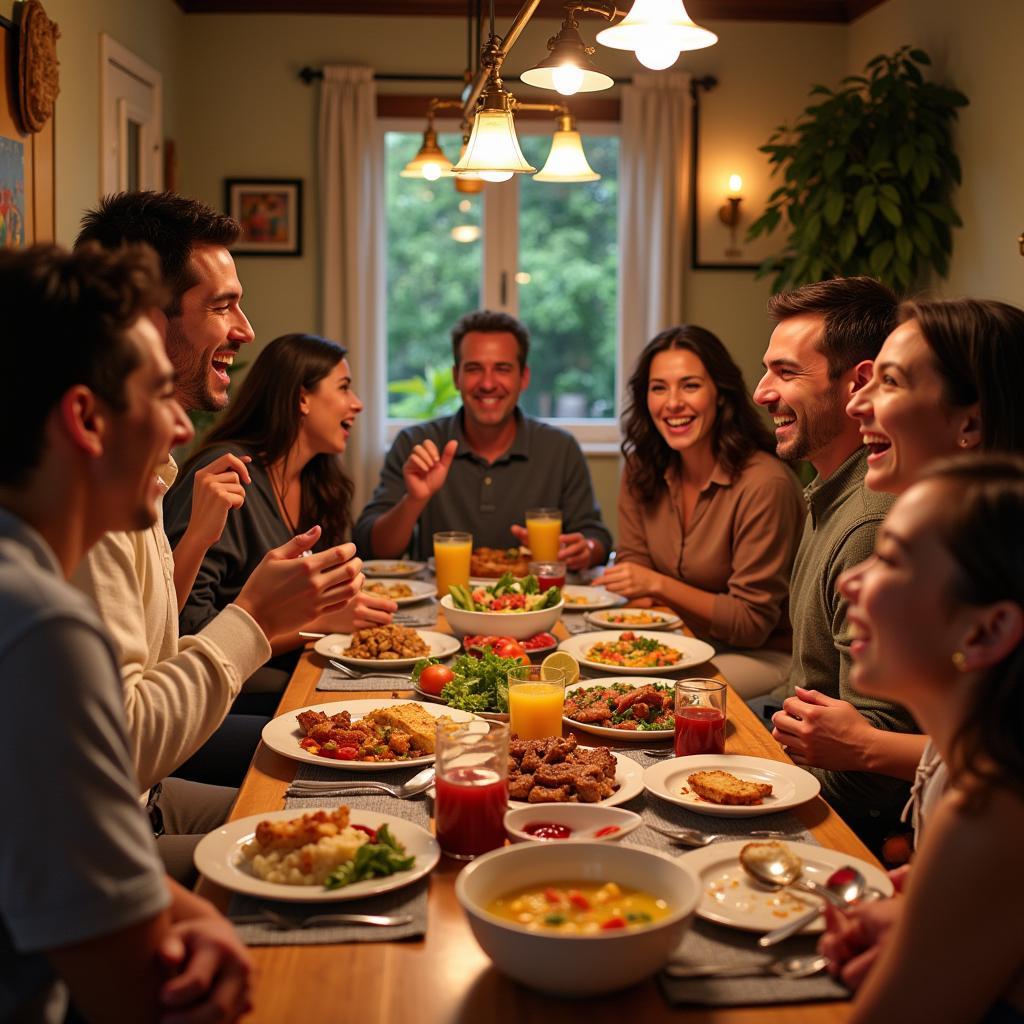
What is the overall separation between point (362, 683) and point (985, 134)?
375 cm

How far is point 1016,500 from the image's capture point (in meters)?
1.09

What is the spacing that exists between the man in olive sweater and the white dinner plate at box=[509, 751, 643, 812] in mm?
289

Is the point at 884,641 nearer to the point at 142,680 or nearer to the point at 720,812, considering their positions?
the point at 720,812

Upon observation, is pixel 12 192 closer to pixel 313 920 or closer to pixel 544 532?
pixel 544 532

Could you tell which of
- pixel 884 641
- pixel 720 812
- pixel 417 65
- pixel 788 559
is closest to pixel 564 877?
pixel 720 812

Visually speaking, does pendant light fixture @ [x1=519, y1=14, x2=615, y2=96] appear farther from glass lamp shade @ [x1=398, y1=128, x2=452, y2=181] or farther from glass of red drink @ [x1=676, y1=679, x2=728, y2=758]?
glass lamp shade @ [x1=398, y1=128, x2=452, y2=181]

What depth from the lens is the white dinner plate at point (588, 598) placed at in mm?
3139

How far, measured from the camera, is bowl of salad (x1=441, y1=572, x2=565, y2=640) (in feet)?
8.82

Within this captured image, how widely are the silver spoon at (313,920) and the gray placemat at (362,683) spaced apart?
938 mm

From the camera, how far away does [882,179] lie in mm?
4930

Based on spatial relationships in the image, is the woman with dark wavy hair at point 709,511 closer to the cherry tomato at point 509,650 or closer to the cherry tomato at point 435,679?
the cherry tomato at point 509,650

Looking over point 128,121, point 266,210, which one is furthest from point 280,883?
point 266,210

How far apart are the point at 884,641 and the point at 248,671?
1.02 m

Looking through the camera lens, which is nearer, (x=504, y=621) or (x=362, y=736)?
(x=362, y=736)
